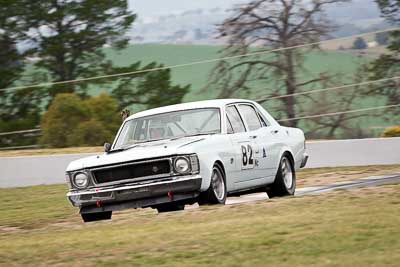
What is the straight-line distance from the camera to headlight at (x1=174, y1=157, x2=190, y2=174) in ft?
46.9

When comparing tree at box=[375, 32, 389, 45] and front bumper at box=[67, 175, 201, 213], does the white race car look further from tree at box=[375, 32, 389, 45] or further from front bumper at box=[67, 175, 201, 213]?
tree at box=[375, 32, 389, 45]

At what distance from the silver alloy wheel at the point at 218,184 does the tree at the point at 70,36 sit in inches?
1123

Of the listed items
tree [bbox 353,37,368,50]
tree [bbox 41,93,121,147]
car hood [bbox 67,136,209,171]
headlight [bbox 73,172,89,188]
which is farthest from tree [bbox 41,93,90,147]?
headlight [bbox 73,172,89,188]

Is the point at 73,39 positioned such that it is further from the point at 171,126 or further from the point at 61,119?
the point at 171,126

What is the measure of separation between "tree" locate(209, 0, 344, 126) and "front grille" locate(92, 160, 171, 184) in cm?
2332

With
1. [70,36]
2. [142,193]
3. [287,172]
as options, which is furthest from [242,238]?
[70,36]

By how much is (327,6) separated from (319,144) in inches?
550

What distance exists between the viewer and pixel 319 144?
26.6 metres

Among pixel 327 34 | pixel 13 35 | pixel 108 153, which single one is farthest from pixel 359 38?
pixel 108 153

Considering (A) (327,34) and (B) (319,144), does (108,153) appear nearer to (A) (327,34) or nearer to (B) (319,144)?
(B) (319,144)

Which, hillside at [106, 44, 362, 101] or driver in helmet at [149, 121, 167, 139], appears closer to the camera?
driver in helmet at [149, 121, 167, 139]

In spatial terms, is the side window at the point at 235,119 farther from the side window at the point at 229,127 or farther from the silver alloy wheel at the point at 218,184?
the silver alloy wheel at the point at 218,184

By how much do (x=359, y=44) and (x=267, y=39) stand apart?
314cm

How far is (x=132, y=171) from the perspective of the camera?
→ 14.5 m
